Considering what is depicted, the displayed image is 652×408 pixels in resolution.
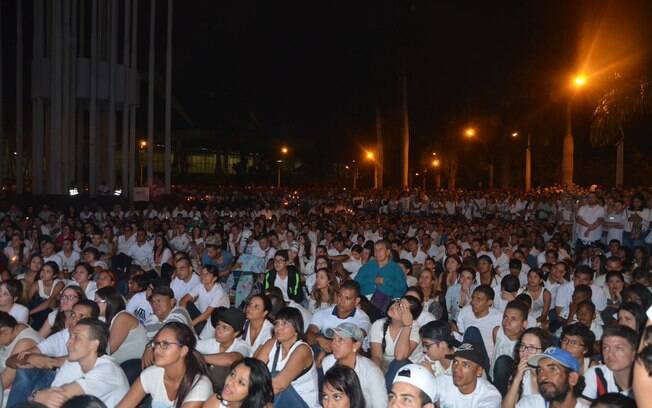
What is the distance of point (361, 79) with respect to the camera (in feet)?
141

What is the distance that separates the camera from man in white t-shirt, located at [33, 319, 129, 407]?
4.89m

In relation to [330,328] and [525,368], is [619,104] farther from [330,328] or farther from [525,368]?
[525,368]

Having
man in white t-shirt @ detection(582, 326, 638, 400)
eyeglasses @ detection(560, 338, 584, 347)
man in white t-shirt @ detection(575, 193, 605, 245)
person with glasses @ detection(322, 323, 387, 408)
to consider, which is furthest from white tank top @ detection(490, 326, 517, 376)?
man in white t-shirt @ detection(575, 193, 605, 245)

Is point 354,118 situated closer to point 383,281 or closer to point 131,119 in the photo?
point 131,119

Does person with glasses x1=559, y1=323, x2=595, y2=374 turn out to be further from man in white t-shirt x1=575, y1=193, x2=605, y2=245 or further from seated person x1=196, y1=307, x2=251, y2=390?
man in white t-shirt x1=575, y1=193, x2=605, y2=245

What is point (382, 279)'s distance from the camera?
8.89 metres

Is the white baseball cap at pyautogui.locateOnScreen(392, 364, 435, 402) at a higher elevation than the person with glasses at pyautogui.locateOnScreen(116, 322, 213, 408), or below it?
higher

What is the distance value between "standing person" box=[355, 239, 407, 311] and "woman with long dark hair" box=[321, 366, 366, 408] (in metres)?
4.41

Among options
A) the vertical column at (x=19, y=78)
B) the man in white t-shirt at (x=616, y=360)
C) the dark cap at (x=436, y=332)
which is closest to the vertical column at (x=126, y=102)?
the vertical column at (x=19, y=78)

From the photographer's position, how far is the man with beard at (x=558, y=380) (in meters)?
4.61

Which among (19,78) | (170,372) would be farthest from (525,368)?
(19,78)

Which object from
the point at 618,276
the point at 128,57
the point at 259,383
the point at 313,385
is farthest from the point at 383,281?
the point at 128,57

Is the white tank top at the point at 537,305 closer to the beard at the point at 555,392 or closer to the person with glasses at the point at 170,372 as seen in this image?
the beard at the point at 555,392

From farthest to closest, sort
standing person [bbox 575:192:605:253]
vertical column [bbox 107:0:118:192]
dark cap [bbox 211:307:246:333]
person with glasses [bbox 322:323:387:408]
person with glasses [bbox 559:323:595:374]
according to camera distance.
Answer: vertical column [bbox 107:0:118:192], standing person [bbox 575:192:605:253], dark cap [bbox 211:307:246:333], person with glasses [bbox 559:323:595:374], person with glasses [bbox 322:323:387:408]
